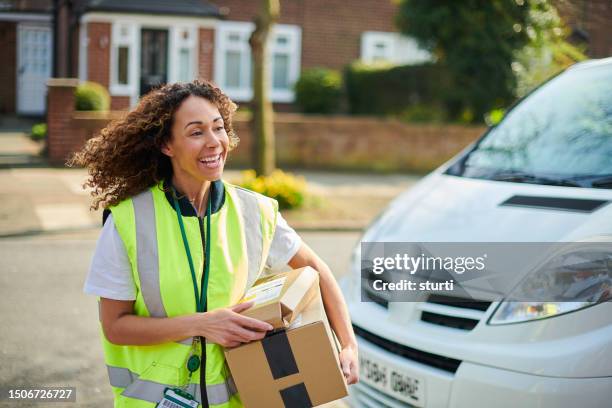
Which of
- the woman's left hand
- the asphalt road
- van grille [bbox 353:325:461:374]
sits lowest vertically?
the asphalt road

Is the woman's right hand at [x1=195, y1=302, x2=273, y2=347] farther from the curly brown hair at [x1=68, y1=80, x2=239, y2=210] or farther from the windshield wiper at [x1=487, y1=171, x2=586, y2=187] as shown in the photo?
the windshield wiper at [x1=487, y1=171, x2=586, y2=187]

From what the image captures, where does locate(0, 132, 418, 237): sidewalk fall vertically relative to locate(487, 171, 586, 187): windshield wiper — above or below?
below

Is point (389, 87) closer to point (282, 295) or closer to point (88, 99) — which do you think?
point (88, 99)

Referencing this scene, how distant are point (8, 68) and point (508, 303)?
10368 millimetres

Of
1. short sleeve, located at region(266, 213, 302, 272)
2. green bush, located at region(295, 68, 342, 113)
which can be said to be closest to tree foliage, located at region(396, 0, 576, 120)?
green bush, located at region(295, 68, 342, 113)

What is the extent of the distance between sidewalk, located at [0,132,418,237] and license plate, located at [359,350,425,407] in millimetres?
6628

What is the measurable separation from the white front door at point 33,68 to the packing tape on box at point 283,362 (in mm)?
8063

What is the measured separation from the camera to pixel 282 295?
2172mm

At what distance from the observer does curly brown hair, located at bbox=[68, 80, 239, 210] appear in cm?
229

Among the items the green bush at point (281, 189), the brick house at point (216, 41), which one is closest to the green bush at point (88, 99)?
the brick house at point (216, 41)

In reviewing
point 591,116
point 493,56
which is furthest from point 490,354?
point 493,56

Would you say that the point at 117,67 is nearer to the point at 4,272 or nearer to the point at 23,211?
the point at 23,211

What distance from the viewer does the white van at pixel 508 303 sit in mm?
2842

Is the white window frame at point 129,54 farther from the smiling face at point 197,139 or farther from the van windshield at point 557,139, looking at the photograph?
the smiling face at point 197,139
